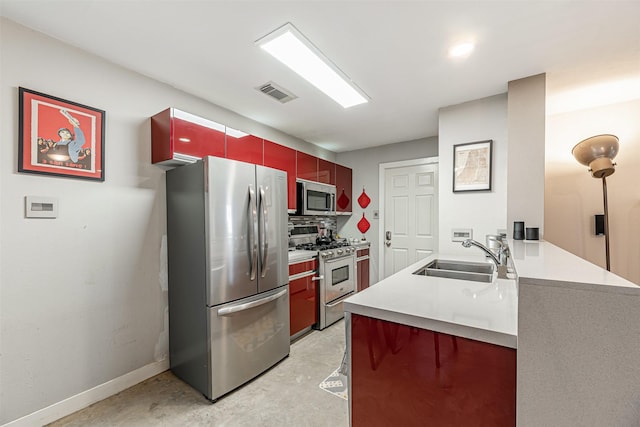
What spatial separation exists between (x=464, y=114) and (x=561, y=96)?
89 centimetres

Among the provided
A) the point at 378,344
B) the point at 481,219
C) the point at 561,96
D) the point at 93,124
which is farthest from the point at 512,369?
the point at 561,96

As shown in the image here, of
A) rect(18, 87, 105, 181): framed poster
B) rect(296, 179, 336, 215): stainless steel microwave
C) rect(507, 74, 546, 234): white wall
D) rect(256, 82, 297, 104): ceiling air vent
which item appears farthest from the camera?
rect(296, 179, 336, 215): stainless steel microwave

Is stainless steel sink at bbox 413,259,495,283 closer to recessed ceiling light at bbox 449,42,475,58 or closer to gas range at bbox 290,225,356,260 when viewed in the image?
gas range at bbox 290,225,356,260

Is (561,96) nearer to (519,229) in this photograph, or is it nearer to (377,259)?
(519,229)

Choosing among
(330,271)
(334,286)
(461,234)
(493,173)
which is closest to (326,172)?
(330,271)

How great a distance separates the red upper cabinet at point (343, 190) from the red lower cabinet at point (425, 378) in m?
3.16

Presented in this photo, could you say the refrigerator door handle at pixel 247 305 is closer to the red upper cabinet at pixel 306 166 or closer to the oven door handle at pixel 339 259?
the oven door handle at pixel 339 259

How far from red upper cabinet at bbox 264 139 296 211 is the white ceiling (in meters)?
0.53

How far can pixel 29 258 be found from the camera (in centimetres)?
162

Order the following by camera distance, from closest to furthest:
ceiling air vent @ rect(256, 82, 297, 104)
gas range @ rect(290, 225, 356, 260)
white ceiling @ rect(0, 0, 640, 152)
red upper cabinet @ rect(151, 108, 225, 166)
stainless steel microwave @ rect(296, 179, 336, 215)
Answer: white ceiling @ rect(0, 0, 640, 152) → red upper cabinet @ rect(151, 108, 225, 166) → ceiling air vent @ rect(256, 82, 297, 104) → gas range @ rect(290, 225, 356, 260) → stainless steel microwave @ rect(296, 179, 336, 215)

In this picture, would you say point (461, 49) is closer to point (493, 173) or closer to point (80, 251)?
point (493, 173)

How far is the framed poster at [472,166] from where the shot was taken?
2.58 meters

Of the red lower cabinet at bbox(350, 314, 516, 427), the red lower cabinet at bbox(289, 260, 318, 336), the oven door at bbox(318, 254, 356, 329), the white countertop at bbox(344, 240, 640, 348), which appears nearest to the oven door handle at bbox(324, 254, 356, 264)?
the oven door at bbox(318, 254, 356, 329)

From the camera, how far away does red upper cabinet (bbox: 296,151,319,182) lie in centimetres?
341
